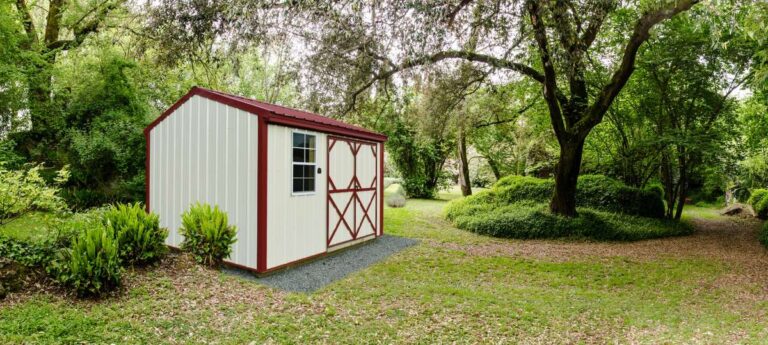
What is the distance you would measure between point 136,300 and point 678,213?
13.6m

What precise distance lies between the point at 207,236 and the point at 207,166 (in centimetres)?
151

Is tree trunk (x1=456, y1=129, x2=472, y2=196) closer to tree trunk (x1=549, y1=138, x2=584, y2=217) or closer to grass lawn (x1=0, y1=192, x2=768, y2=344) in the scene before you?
tree trunk (x1=549, y1=138, x2=584, y2=217)

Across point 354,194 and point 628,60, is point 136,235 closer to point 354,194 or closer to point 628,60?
point 354,194

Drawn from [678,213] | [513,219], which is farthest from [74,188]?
[678,213]

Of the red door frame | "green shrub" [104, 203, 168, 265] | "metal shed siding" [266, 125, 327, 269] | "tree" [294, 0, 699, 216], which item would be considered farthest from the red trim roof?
"green shrub" [104, 203, 168, 265]

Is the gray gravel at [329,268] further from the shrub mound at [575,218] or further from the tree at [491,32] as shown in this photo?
the tree at [491,32]

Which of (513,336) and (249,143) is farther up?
(249,143)

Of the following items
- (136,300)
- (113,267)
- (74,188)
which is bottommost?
(136,300)

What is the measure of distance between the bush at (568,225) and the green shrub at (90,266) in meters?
8.83

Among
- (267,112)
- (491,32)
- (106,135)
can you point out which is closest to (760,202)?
(491,32)

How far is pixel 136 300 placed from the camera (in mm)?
4379

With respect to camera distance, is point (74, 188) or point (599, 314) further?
point (74, 188)

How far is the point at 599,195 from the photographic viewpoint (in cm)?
1177

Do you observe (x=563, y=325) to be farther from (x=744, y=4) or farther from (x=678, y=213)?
(x=678, y=213)
